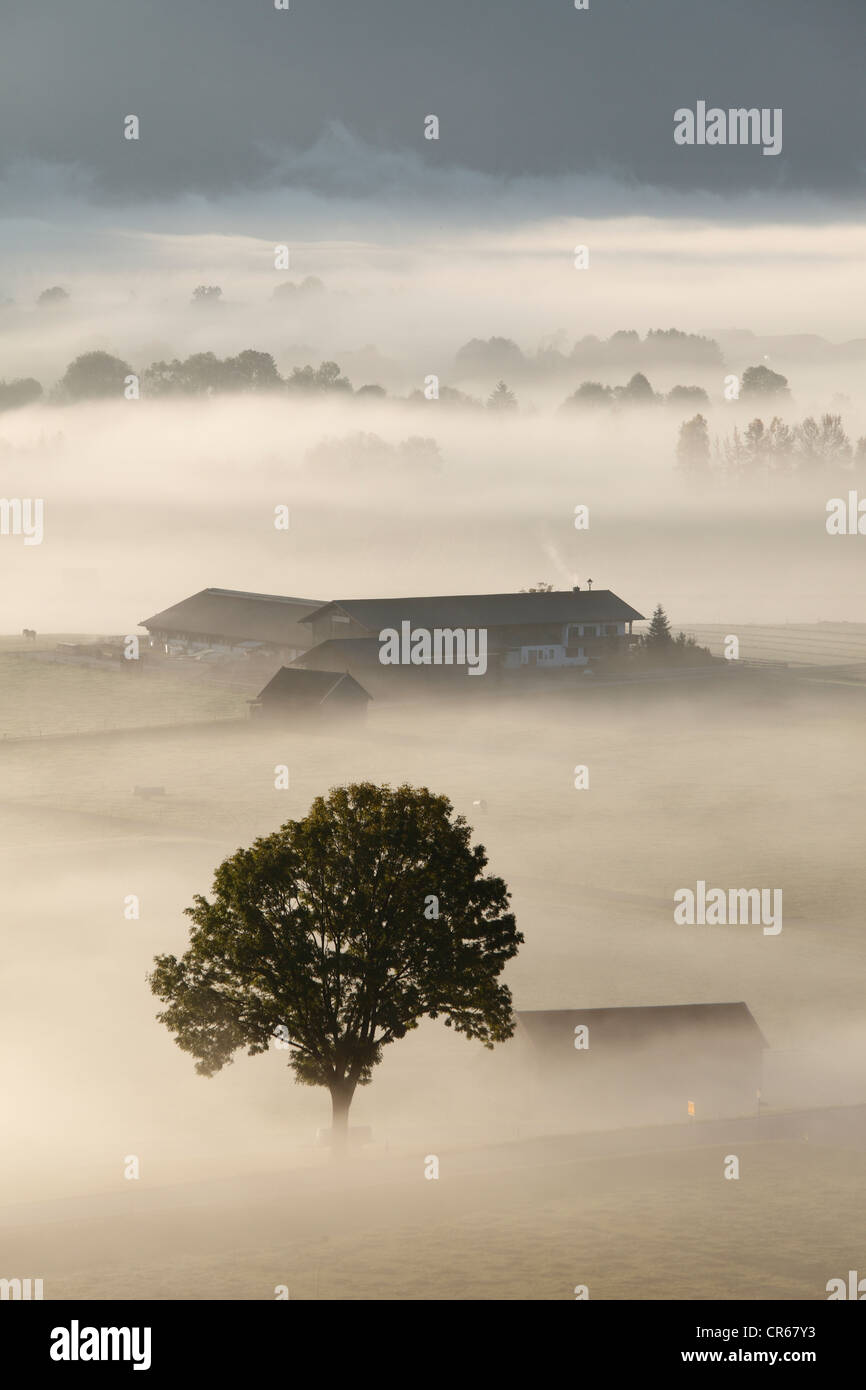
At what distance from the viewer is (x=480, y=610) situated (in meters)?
144

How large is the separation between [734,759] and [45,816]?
145 feet

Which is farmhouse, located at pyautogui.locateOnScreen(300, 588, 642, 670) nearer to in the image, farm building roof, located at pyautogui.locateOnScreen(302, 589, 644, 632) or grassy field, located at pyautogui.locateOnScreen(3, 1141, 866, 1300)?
farm building roof, located at pyautogui.locateOnScreen(302, 589, 644, 632)

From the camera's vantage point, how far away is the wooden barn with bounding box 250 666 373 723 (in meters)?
112

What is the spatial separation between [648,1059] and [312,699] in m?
68.8

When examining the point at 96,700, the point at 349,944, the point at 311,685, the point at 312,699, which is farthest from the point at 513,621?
the point at 349,944

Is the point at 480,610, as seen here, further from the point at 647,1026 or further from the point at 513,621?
the point at 647,1026

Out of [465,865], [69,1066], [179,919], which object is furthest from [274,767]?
[465,865]

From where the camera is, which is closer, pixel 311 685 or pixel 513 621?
pixel 311 685

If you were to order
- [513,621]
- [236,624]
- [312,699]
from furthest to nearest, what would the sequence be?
[236,624], [513,621], [312,699]

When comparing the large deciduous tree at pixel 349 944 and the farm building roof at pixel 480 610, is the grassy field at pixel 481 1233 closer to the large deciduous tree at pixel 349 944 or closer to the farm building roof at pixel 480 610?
the large deciduous tree at pixel 349 944
